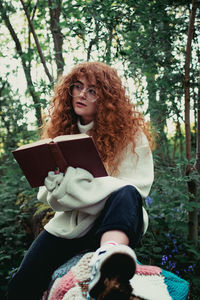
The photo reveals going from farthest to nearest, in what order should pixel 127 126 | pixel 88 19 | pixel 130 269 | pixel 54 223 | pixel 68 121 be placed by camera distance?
pixel 88 19, pixel 68 121, pixel 127 126, pixel 54 223, pixel 130 269

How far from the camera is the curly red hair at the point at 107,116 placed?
6.67ft

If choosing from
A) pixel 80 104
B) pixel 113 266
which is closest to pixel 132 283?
pixel 113 266

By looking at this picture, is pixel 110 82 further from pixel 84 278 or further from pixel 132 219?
pixel 84 278

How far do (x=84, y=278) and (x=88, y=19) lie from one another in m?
2.07

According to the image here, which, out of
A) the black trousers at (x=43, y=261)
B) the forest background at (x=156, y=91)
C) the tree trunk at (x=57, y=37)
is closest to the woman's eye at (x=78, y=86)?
the forest background at (x=156, y=91)

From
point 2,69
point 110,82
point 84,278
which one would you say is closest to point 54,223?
point 84,278

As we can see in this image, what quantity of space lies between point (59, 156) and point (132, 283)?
72 centimetres

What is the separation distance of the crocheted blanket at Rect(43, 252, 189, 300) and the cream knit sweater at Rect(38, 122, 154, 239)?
0.19 meters

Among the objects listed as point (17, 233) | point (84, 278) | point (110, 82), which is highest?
point (110, 82)

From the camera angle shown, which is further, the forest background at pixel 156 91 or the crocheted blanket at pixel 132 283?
the forest background at pixel 156 91

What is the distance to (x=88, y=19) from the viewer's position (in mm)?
2615

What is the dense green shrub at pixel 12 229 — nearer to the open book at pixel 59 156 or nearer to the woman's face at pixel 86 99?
the woman's face at pixel 86 99

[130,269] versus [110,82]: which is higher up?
[110,82]

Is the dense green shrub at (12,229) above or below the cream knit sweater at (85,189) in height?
below
